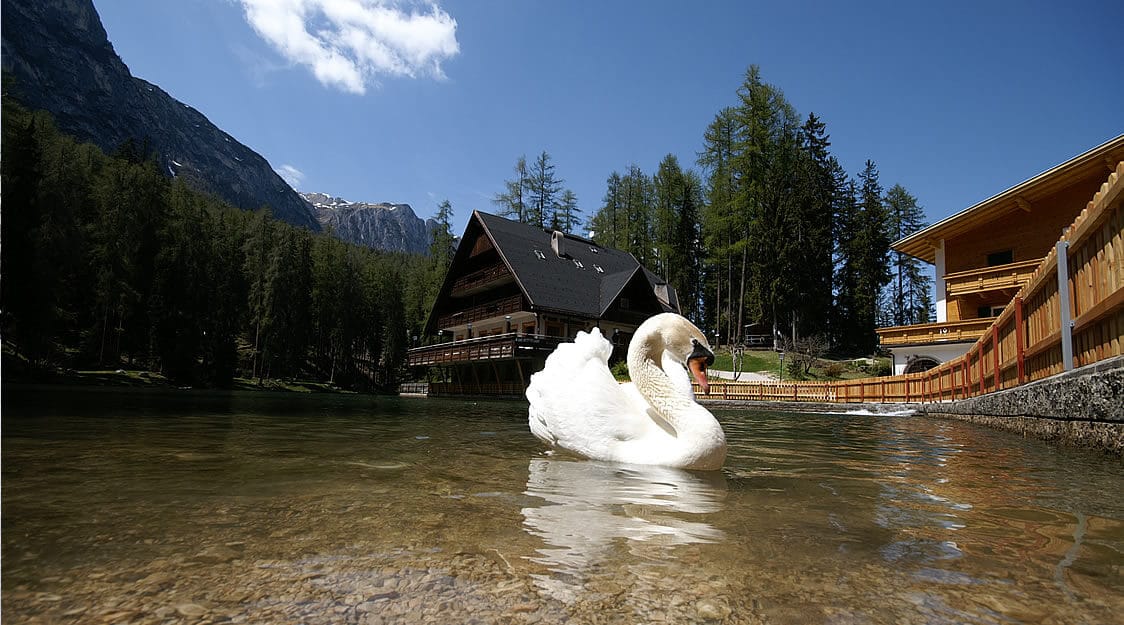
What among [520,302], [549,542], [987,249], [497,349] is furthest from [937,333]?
[549,542]

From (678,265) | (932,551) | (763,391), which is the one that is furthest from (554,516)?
(678,265)

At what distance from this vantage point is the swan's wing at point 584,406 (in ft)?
15.1

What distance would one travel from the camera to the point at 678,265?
52688mm

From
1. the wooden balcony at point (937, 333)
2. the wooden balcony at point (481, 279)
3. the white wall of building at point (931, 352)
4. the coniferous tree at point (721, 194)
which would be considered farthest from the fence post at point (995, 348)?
the coniferous tree at point (721, 194)

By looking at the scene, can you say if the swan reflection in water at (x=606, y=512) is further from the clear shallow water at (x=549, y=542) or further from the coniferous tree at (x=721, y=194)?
A: the coniferous tree at (x=721, y=194)

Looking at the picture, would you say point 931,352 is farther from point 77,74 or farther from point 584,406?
point 77,74

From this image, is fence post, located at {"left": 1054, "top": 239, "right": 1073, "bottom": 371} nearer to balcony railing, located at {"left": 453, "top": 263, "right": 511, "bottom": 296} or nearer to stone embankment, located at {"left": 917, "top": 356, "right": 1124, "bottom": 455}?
stone embankment, located at {"left": 917, "top": 356, "right": 1124, "bottom": 455}

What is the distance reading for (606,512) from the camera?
113 inches

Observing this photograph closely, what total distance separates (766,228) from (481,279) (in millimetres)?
22408

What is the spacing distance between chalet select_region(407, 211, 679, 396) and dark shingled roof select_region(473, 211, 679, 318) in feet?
0.29

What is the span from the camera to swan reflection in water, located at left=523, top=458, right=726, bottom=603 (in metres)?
2.10

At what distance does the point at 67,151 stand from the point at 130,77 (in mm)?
152161

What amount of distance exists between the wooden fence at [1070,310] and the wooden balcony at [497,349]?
2090 cm

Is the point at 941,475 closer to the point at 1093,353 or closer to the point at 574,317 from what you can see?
the point at 1093,353
